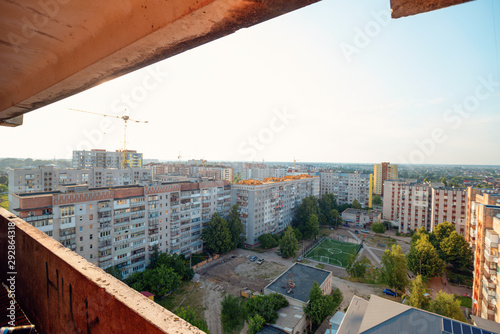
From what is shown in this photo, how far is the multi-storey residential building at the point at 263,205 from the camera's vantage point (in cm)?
2684

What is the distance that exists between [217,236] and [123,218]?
859cm

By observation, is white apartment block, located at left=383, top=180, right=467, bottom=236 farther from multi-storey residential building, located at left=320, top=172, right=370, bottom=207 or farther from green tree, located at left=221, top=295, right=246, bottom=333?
green tree, located at left=221, top=295, right=246, bottom=333

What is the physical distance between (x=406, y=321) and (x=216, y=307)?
10.9 m

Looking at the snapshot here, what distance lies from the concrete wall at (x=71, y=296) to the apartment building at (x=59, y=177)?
28.7m

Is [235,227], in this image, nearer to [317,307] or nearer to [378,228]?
[317,307]

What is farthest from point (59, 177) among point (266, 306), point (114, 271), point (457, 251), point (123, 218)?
point (457, 251)

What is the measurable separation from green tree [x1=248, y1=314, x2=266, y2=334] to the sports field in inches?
528

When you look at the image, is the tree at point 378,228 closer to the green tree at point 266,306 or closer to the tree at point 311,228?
the tree at point 311,228

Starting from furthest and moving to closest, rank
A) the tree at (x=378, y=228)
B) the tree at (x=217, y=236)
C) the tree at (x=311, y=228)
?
the tree at (x=378, y=228)
the tree at (x=311, y=228)
the tree at (x=217, y=236)

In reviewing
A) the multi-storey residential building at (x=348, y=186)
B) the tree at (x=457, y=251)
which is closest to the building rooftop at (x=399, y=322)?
the tree at (x=457, y=251)

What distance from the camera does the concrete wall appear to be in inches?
45.6

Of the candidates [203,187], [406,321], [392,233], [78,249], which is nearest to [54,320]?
[406,321]

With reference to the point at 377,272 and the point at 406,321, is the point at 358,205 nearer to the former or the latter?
the point at 377,272

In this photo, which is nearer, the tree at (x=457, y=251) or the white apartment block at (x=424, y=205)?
the tree at (x=457, y=251)
